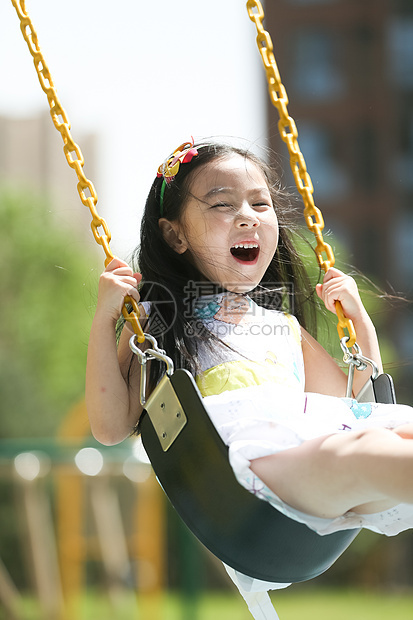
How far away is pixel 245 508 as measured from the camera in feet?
3.93

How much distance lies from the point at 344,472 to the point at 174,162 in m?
0.74

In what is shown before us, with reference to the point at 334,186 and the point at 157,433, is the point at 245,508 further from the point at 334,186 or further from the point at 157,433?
the point at 334,186

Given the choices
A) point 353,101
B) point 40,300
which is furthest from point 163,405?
point 353,101

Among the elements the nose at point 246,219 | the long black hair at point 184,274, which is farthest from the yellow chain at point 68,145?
the nose at point 246,219

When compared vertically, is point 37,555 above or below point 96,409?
below

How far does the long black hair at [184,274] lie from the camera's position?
1494 mm

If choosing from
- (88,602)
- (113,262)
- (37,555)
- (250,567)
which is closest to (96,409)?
(113,262)

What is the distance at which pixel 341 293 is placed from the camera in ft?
5.09

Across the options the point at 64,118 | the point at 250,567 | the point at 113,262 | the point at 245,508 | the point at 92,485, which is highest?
the point at 64,118

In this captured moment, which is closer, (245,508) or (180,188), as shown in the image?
(245,508)

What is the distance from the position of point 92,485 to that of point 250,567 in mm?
5036

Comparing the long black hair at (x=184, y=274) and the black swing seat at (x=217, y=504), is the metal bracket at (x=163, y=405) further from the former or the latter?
the long black hair at (x=184, y=274)

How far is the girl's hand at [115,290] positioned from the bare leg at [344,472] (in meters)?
0.38

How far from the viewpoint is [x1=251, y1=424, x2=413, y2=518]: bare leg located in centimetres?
106
